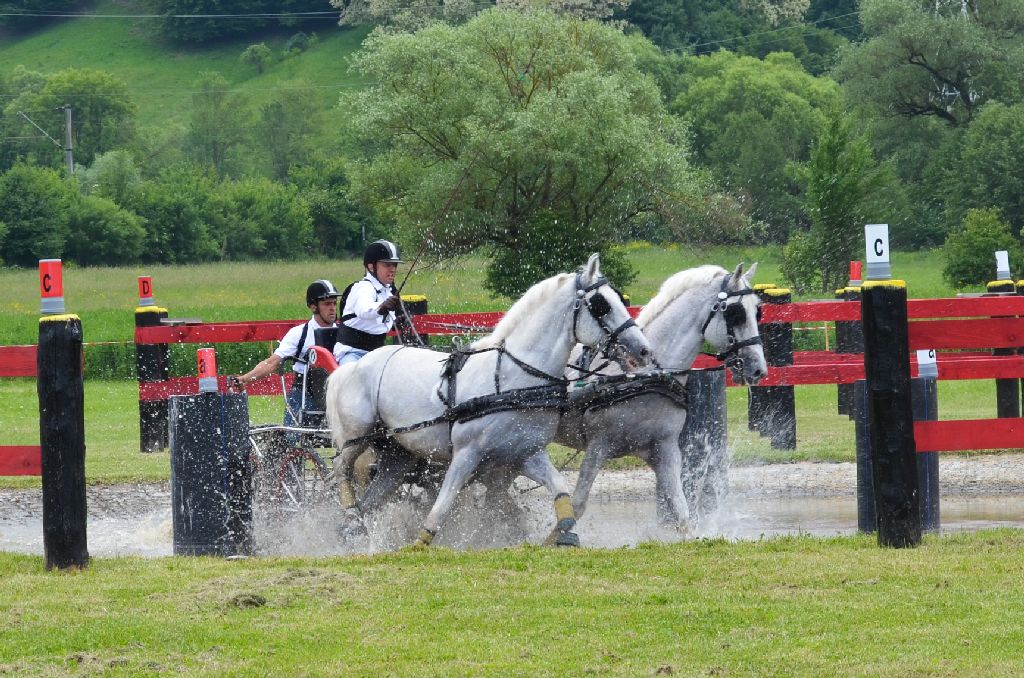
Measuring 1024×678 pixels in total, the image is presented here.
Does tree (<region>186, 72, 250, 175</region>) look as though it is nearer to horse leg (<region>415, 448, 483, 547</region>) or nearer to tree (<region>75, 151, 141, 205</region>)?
tree (<region>75, 151, 141, 205</region>)

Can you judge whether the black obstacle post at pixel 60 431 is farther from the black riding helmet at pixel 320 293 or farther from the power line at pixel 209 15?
the power line at pixel 209 15

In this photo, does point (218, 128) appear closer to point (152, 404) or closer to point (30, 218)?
point (30, 218)

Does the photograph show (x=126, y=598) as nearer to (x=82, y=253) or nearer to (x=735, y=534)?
(x=735, y=534)

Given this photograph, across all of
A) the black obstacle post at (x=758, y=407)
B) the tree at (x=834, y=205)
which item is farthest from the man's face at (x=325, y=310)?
the tree at (x=834, y=205)

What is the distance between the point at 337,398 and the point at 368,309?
0.77 metres

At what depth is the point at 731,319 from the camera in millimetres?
9625

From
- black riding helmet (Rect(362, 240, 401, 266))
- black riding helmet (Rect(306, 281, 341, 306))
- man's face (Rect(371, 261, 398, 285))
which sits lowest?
black riding helmet (Rect(306, 281, 341, 306))

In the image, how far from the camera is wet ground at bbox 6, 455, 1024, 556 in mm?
9547

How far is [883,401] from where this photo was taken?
26.5ft

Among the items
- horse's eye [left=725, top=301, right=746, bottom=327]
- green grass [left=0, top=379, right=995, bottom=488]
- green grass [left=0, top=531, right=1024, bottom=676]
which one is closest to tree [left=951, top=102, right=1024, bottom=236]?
green grass [left=0, top=379, right=995, bottom=488]

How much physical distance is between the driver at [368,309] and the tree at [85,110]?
80399mm

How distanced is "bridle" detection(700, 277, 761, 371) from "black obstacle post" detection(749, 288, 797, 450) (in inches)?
186

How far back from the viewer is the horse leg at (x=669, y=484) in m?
9.29

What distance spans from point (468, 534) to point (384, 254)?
83.0 inches
